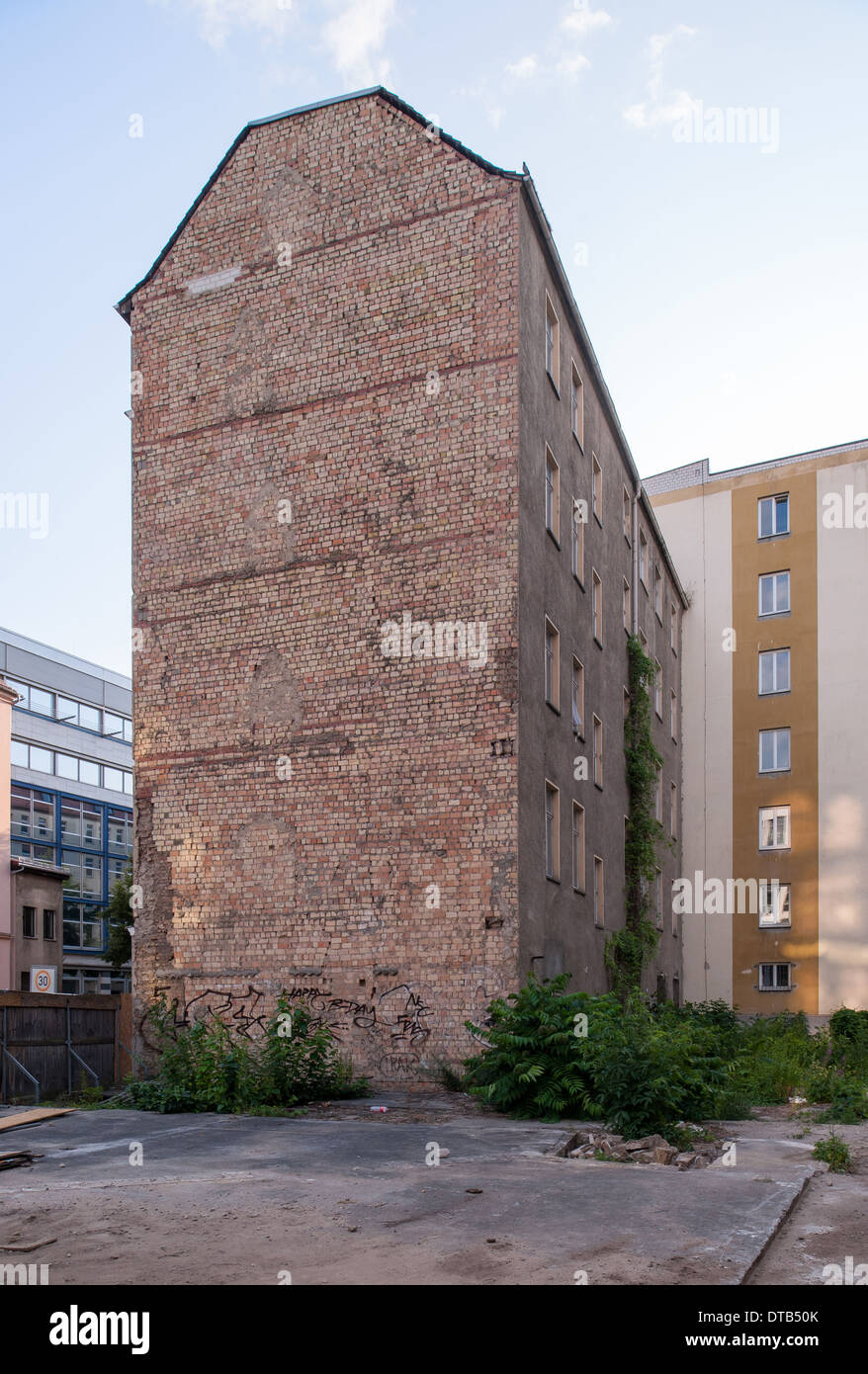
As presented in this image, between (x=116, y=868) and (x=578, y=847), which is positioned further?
(x=116, y=868)

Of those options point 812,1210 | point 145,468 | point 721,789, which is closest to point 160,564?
point 145,468

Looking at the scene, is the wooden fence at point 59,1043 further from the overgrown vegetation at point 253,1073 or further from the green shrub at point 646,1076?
the green shrub at point 646,1076

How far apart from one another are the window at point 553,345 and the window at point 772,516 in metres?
15.6

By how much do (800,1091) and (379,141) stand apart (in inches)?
646

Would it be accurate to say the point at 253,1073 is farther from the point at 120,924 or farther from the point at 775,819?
the point at 120,924

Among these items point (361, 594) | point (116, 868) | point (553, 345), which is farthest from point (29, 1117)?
point (116, 868)

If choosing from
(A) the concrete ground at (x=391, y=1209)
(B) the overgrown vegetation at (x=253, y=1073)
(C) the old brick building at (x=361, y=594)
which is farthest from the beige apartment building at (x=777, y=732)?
(A) the concrete ground at (x=391, y=1209)

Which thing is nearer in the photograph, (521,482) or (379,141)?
(521,482)

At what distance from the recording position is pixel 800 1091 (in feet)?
57.4

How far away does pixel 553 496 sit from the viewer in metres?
19.7

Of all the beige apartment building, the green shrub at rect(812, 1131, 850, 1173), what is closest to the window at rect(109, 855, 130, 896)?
the beige apartment building

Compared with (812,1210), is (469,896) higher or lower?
higher

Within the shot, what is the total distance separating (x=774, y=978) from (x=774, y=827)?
13.4 feet

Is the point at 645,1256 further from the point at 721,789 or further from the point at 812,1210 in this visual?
the point at 721,789
